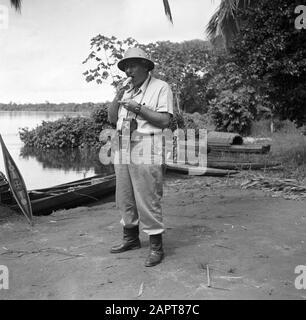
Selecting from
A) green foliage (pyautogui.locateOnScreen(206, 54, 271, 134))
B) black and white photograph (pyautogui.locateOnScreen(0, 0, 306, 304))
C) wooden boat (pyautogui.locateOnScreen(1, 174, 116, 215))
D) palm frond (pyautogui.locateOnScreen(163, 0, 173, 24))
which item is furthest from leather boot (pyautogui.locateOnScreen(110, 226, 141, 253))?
green foliage (pyautogui.locateOnScreen(206, 54, 271, 134))

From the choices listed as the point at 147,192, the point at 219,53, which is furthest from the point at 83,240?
the point at 219,53

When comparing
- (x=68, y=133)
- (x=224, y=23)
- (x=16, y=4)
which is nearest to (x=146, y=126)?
(x=16, y=4)

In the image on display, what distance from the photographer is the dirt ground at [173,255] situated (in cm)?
366

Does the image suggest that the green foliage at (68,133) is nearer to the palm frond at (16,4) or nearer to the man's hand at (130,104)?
the palm frond at (16,4)

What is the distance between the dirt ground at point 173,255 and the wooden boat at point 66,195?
53 centimetres

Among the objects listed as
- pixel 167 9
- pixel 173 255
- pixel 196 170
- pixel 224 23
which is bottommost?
pixel 173 255

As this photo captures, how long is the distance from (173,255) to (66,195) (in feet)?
13.2

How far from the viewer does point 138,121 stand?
4.20 m

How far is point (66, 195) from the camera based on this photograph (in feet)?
26.5

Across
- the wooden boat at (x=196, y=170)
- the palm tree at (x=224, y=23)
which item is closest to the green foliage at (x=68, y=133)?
the palm tree at (x=224, y=23)

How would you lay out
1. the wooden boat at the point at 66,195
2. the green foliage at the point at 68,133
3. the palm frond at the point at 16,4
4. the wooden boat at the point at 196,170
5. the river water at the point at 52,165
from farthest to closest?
the green foliage at the point at 68,133
the river water at the point at 52,165
the wooden boat at the point at 196,170
the palm frond at the point at 16,4
the wooden boat at the point at 66,195

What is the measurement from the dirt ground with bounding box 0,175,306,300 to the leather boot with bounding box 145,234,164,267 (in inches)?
2.3

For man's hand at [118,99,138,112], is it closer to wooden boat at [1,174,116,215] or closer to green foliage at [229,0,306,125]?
wooden boat at [1,174,116,215]

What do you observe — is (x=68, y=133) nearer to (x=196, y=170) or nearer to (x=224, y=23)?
(x=224, y=23)
